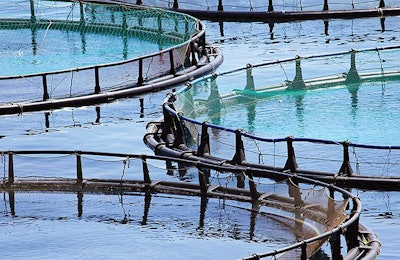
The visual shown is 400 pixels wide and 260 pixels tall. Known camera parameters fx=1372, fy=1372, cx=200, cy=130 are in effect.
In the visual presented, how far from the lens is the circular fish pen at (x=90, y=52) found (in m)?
43.4

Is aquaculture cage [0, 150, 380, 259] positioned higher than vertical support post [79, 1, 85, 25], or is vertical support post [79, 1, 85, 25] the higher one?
aquaculture cage [0, 150, 380, 259]

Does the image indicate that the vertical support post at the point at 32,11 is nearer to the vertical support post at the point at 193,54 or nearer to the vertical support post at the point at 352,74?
the vertical support post at the point at 193,54

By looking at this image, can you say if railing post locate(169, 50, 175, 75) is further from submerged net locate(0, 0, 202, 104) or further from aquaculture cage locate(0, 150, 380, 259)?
aquaculture cage locate(0, 150, 380, 259)

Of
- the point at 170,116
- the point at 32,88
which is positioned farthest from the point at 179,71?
the point at 170,116

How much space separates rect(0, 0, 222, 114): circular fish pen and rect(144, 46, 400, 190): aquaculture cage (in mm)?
4801

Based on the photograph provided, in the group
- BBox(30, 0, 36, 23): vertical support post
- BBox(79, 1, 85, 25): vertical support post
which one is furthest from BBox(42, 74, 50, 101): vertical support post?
BBox(30, 0, 36, 23): vertical support post

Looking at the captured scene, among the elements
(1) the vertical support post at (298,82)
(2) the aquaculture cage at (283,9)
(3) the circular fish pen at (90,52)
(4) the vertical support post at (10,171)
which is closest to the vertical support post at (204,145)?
(4) the vertical support post at (10,171)

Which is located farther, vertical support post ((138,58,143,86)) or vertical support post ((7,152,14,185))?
vertical support post ((138,58,143,86))

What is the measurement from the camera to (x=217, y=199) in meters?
30.1

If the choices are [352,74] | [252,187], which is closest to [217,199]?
[252,187]

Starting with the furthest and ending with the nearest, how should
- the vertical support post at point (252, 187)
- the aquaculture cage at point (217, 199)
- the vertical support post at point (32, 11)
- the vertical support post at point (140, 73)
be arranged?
the vertical support post at point (32, 11) → the vertical support post at point (140, 73) → the vertical support post at point (252, 187) → the aquaculture cage at point (217, 199)

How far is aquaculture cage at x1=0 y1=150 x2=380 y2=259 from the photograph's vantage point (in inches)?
1022

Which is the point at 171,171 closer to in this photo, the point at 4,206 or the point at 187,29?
the point at 4,206

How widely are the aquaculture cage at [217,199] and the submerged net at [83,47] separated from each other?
8.44m
